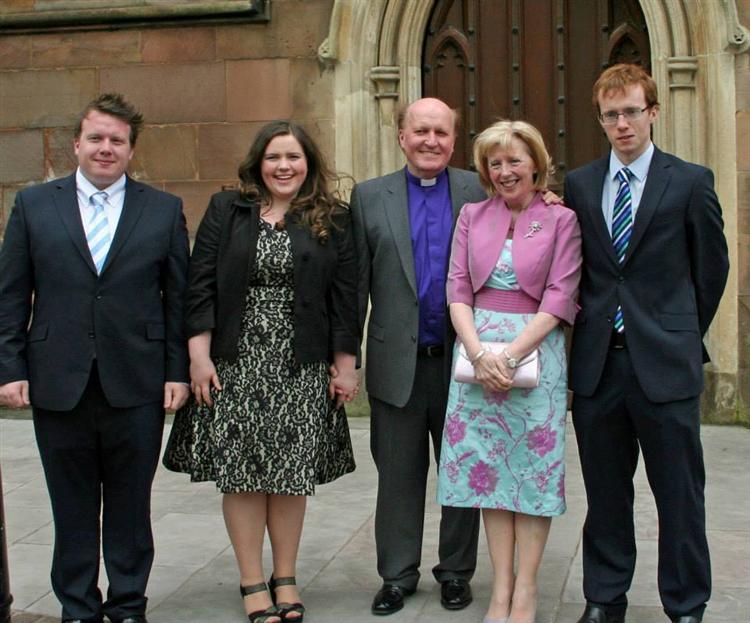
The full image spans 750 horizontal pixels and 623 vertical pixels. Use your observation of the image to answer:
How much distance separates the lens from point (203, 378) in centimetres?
409

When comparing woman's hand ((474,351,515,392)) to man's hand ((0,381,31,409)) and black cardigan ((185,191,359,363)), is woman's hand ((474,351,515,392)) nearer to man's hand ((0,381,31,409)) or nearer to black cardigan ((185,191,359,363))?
black cardigan ((185,191,359,363))

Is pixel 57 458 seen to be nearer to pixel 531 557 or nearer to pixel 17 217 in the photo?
pixel 17 217

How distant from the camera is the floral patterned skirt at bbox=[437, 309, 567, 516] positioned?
3965 mm

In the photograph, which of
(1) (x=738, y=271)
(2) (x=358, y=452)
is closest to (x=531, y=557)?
(2) (x=358, y=452)

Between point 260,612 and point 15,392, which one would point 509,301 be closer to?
point 260,612

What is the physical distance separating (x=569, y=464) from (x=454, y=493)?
9.50ft

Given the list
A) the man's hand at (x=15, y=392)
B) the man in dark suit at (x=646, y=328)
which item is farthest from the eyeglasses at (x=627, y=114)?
the man's hand at (x=15, y=392)

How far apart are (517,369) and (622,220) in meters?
Answer: 0.59

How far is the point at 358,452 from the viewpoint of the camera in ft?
24.0

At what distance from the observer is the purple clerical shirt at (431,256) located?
4.29 meters

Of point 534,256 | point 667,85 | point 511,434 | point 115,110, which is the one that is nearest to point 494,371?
point 511,434

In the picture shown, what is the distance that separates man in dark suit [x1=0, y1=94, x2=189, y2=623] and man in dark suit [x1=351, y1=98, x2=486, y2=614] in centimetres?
71

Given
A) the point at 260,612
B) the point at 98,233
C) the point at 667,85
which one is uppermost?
the point at 667,85

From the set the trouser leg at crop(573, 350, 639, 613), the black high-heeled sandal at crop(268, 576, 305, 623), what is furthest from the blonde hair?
the black high-heeled sandal at crop(268, 576, 305, 623)
